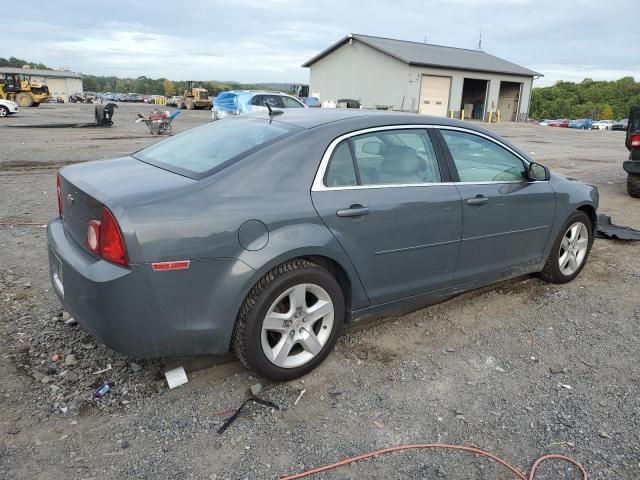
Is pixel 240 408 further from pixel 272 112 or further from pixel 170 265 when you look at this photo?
pixel 272 112

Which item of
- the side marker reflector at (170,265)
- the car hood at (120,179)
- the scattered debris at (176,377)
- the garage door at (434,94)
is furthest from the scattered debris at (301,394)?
the garage door at (434,94)

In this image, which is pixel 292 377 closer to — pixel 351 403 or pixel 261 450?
pixel 351 403

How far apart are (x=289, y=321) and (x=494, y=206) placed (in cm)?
187

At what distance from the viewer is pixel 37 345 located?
3.47 metres

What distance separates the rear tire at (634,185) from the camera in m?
8.88

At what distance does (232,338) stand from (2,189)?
714cm

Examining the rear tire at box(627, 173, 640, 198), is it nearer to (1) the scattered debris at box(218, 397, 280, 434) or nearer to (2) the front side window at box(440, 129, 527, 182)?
(2) the front side window at box(440, 129, 527, 182)

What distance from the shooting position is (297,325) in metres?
3.09

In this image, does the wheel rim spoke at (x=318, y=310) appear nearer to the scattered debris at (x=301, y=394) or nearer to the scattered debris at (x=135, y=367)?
the scattered debris at (x=301, y=394)

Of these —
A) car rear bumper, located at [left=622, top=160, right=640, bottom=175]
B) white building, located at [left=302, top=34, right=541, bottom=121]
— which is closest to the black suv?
car rear bumper, located at [left=622, top=160, right=640, bottom=175]

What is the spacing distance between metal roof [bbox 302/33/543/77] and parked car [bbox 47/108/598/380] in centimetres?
3359

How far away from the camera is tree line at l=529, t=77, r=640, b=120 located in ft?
285

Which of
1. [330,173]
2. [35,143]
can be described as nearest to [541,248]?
[330,173]

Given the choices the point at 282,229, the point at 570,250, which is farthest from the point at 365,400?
the point at 570,250
